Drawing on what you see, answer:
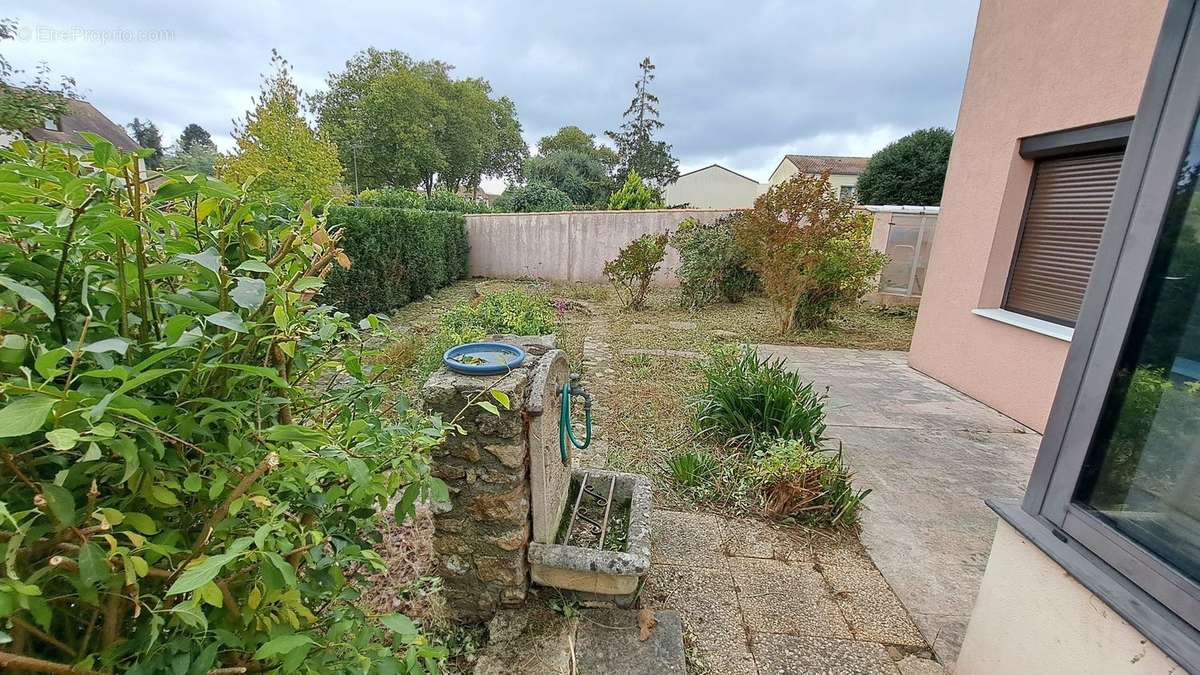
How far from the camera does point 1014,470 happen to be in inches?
116

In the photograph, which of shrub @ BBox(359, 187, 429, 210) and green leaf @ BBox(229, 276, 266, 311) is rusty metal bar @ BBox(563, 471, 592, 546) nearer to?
green leaf @ BBox(229, 276, 266, 311)

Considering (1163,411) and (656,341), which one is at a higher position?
(1163,411)

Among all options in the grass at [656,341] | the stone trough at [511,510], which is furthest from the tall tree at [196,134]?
the stone trough at [511,510]

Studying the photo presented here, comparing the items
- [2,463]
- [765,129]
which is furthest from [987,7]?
[765,129]

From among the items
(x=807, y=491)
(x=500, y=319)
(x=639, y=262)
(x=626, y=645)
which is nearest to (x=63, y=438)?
(x=626, y=645)

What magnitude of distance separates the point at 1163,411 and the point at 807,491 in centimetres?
152

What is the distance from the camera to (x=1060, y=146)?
3428mm

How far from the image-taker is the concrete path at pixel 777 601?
5.36 ft

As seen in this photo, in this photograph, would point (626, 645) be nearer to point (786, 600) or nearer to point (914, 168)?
point (786, 600)

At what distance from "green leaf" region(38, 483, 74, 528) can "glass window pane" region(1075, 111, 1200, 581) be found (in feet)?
6.02

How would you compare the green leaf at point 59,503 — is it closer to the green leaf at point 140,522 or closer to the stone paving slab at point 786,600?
the green leaf at point 140,522

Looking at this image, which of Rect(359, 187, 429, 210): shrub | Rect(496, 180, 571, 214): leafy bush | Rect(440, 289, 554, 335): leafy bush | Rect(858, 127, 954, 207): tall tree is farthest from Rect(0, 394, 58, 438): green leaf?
Rect(858, 127, 954, 207): tall tree

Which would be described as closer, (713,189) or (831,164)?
(831,164)

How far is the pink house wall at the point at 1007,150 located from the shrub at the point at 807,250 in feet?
4.24
